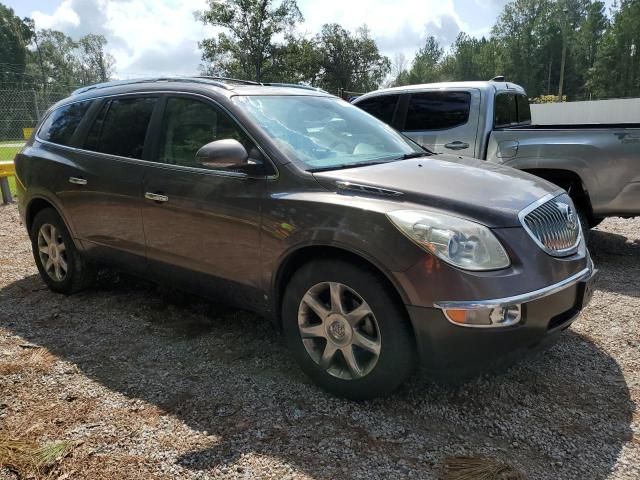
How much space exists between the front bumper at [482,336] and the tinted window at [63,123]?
3.30m

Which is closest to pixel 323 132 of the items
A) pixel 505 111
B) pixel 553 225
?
pixel 553 225

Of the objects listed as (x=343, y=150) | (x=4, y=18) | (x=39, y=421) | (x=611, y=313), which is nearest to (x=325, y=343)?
(x=343, y=150)

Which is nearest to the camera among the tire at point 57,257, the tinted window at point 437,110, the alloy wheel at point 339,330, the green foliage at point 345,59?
the alloy wheel at point 339,330

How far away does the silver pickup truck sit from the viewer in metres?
5.07

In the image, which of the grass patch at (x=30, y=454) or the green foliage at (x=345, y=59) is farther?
the green foliage at (x=345, y=59)

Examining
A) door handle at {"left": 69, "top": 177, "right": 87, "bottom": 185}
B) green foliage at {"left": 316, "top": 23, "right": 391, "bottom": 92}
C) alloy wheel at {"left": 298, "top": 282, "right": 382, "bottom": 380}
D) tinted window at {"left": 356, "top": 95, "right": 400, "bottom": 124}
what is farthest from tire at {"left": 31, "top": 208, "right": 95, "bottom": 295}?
green foliage at {"left": 316, "top": 23, "right": 391, "bottom": 92}

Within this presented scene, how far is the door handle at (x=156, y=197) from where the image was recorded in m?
3.53

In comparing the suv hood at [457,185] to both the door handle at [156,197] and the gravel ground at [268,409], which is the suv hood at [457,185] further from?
the door handle at [156,197]

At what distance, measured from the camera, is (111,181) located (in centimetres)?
390

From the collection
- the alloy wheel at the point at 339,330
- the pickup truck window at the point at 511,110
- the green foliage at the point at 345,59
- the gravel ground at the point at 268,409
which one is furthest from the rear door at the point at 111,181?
the green foliage at the point at 345,59

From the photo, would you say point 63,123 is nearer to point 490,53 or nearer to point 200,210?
point 200,210

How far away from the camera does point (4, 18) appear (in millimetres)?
68500

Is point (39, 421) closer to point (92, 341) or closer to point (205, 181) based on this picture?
point (92, 341)

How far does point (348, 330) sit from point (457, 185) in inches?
37.7
